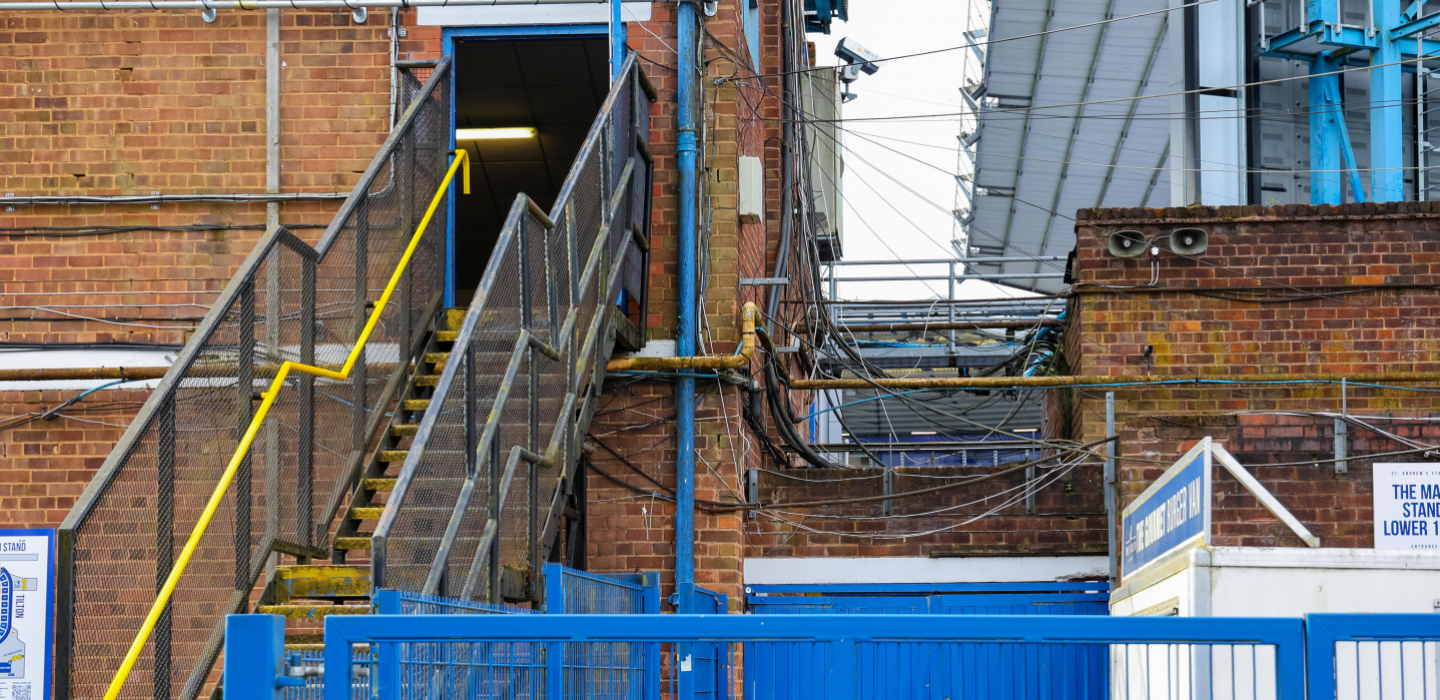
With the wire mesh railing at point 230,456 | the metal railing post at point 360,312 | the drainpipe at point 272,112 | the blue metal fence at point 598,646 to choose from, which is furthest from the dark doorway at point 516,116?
the blue metal fence at point 598,646

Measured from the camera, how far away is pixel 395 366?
29.5ft

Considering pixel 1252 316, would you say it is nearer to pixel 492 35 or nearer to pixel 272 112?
pixel 492 35

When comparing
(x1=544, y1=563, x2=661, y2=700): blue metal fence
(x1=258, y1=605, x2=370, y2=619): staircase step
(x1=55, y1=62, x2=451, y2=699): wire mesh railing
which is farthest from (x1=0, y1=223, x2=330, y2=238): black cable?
(x1=258, y1=605, x2=370, y2=619): staircase step

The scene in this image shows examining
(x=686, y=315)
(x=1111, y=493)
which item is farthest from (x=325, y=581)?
(x=1111, y=493)

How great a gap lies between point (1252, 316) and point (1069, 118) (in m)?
11.5

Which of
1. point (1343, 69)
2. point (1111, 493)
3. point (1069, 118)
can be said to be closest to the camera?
point (1111, 493)

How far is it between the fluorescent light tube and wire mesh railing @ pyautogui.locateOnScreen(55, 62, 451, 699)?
738cm

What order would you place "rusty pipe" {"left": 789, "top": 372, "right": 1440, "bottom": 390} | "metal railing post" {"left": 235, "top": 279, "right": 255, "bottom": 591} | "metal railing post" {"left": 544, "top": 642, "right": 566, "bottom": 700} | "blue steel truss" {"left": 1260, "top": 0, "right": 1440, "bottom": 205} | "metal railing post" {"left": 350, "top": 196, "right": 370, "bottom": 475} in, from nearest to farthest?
"metal railing post" {"left": 544, "top": 642, "right": 566, "bottom": 700}, "metal railing post" {"left": 235, "top": 279, "right": 255, "bottom": 591}, "metal railing post" {"left": 350, "top": 196, "right": 370, "bottom": 475}, "rusty pipe" {"left": 789, "top": 372, "right": 1440, "bottom": 390}, "blue steel truss" {"left": 1260, "top": 0, "right": 1440, "bottom": 205}

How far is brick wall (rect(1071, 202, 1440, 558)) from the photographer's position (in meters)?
10.9

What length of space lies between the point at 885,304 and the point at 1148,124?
6.97m

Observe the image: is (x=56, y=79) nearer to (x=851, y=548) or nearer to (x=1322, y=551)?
(x=851, y=548)

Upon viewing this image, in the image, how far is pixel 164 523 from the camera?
6645mm

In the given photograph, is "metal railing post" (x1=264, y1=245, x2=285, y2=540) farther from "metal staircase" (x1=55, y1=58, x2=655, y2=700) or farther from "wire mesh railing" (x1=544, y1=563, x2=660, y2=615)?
"wire mesh railing" (x1=544, y1=563, x2=660, y2=615)

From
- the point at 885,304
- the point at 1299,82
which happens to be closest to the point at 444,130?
the point at 885,304
